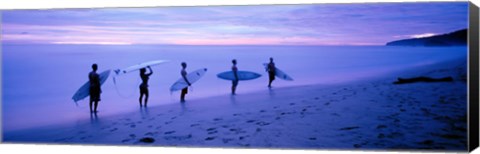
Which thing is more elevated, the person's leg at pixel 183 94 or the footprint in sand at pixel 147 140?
the person's leg at pixel 183 94

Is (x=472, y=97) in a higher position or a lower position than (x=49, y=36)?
lower

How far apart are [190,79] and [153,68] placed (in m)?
0.47

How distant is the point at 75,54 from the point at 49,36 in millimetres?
429

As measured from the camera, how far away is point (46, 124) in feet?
31.1

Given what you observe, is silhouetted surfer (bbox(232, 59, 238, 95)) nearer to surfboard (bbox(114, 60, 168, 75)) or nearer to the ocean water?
the ocean water

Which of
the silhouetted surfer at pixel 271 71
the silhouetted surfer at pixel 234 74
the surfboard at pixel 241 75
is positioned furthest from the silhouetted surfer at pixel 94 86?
the silhouetted surfer at pixel 271 71

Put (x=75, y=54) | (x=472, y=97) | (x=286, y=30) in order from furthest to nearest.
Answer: (x=75, y=54)
(x=286, y=30)
(x=472, y=97)

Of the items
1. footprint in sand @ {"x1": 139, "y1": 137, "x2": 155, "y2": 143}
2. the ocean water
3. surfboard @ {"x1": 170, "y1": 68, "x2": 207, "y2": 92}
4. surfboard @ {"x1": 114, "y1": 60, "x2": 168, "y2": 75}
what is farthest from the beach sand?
surfboard @ {"x1": 114, "y1": 60, "x2": 168, "y2": 75}

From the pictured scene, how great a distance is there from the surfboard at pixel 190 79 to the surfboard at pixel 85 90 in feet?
2.81

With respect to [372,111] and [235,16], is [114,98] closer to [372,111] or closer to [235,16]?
[235,16]

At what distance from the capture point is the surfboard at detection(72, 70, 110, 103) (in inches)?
366

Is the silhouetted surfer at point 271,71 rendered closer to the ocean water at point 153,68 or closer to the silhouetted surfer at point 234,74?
the ocean water at point 153,68

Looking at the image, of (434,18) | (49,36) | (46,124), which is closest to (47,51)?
(49,36)

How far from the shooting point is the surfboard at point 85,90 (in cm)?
930
